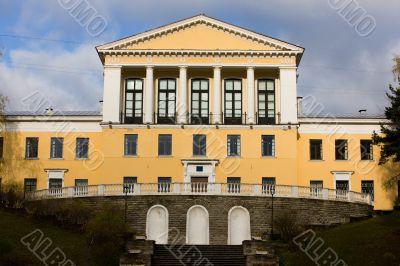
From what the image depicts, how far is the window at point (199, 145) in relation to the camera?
2399 inches

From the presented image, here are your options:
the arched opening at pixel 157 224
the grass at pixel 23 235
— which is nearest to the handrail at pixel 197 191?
the arched opening at pixel 157 224

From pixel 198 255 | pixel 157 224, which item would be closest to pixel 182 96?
pixel 157 224

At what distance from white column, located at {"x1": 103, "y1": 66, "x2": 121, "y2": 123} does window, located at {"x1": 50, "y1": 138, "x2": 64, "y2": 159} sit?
498cm

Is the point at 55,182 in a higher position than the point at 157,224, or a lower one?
higher

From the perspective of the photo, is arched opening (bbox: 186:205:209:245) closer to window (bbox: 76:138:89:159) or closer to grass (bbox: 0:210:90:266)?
grass (bbox: 0:210:90:266)

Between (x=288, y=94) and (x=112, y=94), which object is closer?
(x=288, y=94)

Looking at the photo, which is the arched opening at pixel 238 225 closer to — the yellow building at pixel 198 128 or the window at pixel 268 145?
the yellow building at pixel 198 128

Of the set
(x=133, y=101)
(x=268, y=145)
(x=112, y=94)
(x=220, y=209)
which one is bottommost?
(x=220, y=209)

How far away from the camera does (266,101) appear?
63.0 m

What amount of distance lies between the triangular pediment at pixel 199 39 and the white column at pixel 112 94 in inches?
81.2

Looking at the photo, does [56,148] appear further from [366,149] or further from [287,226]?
[366,149]

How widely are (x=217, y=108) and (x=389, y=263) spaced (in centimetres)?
2814

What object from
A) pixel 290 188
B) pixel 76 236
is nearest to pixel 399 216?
pixel 290 188

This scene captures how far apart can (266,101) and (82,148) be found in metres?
16.6
